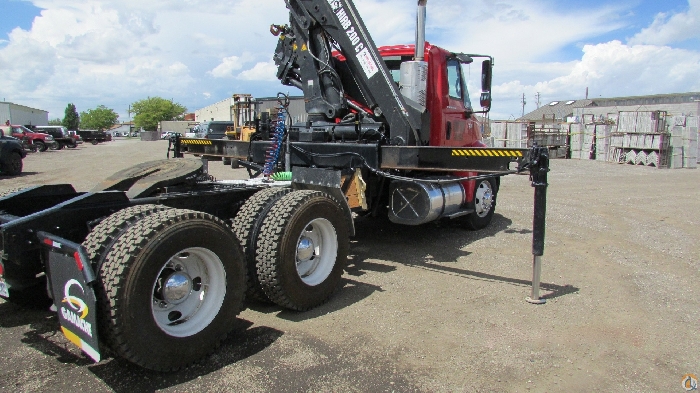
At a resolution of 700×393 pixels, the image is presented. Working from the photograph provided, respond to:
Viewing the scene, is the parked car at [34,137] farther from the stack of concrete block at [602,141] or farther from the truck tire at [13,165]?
the stack of concrete block at [602,141]

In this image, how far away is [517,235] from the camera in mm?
7719

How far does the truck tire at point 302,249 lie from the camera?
13.5 ft

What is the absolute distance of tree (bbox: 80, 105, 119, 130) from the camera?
449ft

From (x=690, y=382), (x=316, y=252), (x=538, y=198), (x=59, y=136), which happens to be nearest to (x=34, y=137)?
(x=59, y=136)

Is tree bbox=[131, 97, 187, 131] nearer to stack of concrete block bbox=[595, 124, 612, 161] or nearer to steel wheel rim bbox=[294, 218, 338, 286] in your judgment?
stack of concrete block bbox=[595, 124, 612, 161]

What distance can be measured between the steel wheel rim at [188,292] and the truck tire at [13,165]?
1606cm

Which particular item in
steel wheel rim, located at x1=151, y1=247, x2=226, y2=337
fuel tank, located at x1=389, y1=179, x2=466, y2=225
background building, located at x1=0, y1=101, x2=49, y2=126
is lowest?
steel wheel rim, located at x1=151, y1=247, x2=226, y2=337

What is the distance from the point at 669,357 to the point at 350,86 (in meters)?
4.65

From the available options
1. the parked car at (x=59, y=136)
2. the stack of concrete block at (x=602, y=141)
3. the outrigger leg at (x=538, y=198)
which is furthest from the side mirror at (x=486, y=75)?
the parked car at (x=59, y=136)

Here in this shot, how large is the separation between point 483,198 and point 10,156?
50.8ft

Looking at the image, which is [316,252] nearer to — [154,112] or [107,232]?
[107,232]

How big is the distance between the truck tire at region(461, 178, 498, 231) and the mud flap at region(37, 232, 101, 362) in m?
5.82

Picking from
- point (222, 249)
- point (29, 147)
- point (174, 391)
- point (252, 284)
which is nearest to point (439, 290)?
point (252, 284)

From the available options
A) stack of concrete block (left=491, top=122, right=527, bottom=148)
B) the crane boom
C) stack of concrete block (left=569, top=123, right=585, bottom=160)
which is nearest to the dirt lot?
the crane boom
